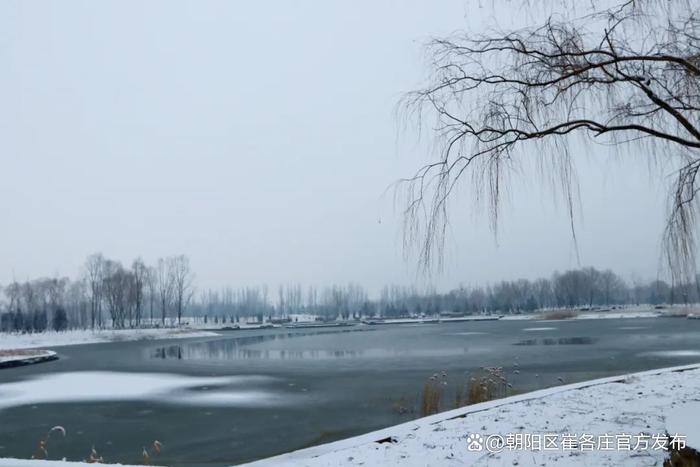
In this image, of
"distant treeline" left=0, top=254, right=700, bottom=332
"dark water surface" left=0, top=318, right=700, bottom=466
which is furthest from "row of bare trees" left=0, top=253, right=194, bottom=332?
"dark water surface" left=0, top=318, right=700, bottom=466

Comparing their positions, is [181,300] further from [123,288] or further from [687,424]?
[687,424]

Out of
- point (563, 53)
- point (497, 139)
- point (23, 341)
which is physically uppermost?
point (563, 53)

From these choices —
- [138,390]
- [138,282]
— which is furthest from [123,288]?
[138,390]

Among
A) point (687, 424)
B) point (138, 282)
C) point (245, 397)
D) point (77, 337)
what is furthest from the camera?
point (138, 282)

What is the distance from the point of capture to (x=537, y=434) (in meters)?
5.07

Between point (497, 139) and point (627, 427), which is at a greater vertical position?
point (497, 139)

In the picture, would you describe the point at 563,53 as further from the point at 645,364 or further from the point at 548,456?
the point at 645,364

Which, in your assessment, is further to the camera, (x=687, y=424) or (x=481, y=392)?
(x=481, y=392)

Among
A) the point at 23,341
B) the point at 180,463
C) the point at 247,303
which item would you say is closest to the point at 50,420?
the point at 180,463

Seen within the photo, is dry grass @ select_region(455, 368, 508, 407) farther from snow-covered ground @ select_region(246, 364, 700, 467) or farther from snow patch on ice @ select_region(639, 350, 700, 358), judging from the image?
snow patch on ice @ select_region(639, 350, 700, 358)

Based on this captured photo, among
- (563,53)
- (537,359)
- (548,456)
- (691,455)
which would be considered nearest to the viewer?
(691,455)

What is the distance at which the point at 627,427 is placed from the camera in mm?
5078

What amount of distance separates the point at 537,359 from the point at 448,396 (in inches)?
288

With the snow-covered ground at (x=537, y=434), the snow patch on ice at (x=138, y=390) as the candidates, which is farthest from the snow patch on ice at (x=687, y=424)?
the snow patch on ice at (x=138, y=390)
